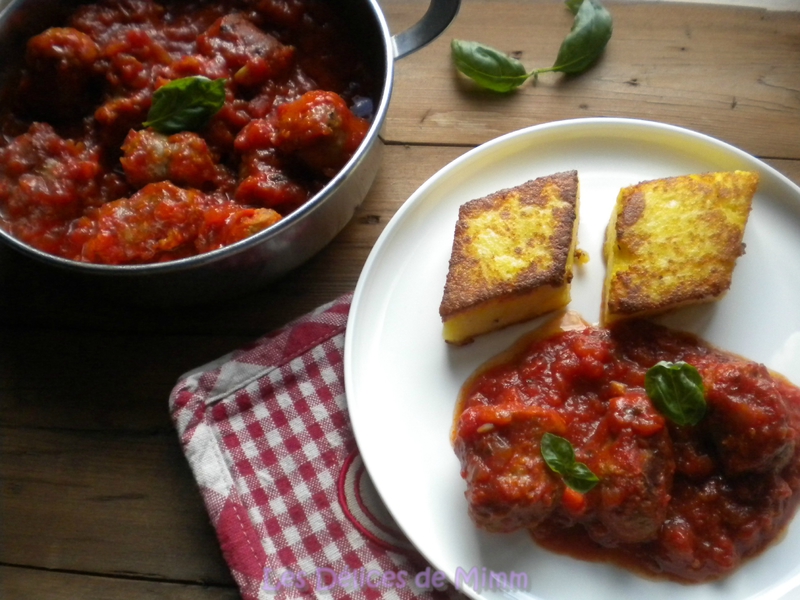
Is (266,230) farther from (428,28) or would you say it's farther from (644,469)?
(644,469)

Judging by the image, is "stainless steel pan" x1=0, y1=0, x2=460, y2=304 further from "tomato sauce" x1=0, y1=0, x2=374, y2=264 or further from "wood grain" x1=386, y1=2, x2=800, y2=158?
"wood grain" x1=386, y1=2, x2=800, y2=158

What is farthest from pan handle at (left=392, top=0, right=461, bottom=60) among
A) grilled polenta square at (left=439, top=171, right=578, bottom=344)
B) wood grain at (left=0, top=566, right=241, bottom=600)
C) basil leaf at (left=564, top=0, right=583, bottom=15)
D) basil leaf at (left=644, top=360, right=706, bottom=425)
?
wood grain at (left=0, top=566, right=241, bottom=600)

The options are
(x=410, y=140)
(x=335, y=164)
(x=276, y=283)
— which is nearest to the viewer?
(x=335, y=164)

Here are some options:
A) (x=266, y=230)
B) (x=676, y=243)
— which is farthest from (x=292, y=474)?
(x=676, y=243)

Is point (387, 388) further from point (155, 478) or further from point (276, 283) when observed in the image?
point (155, 478)

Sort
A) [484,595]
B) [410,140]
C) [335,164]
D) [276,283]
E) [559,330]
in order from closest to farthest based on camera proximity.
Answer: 1. [484,595]
2. [335,164]
3. [559,330]
4. [276,283]
5. [410,140]

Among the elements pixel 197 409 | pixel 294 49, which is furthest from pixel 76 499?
pixel 294 49
